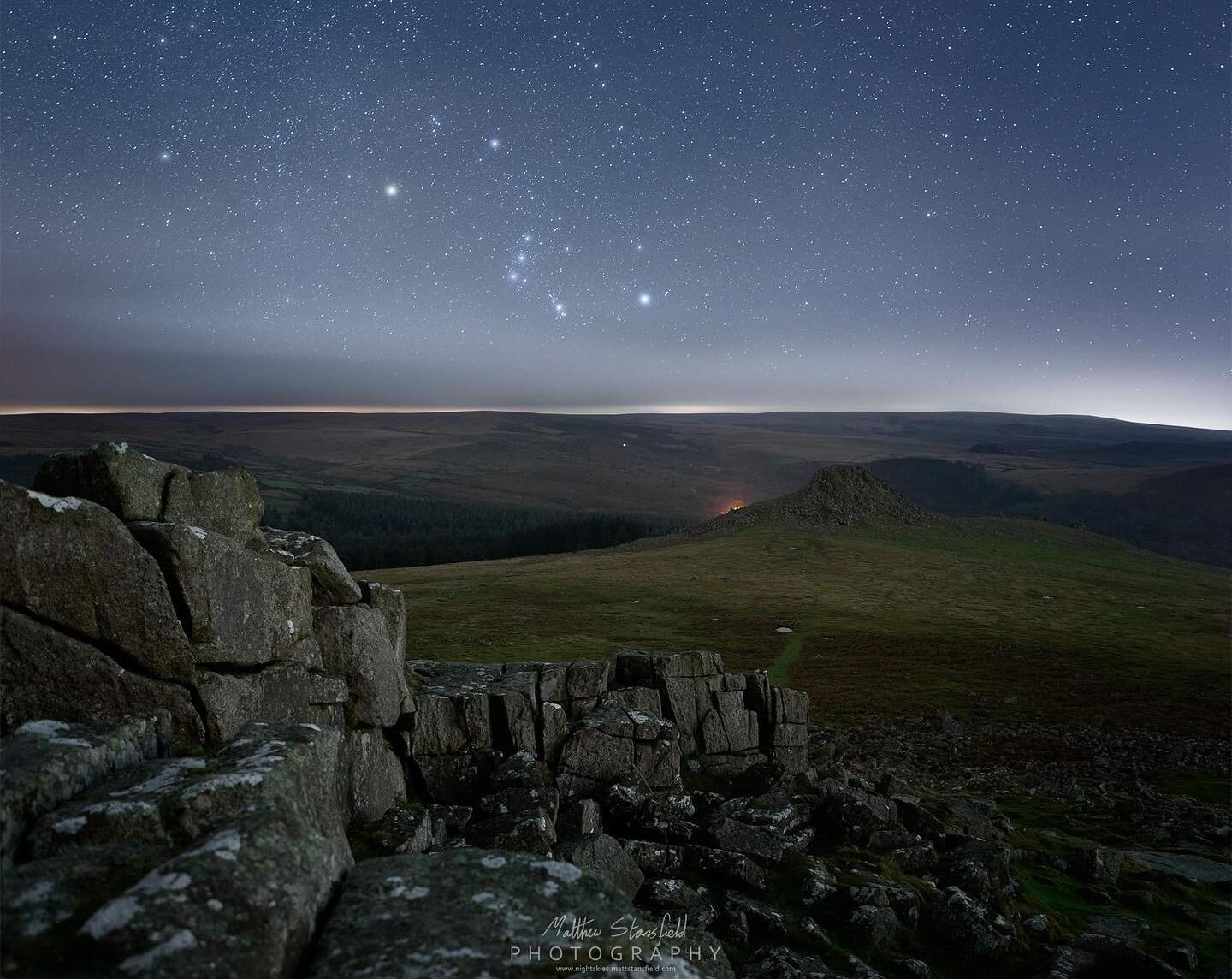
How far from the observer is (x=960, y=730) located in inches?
1602

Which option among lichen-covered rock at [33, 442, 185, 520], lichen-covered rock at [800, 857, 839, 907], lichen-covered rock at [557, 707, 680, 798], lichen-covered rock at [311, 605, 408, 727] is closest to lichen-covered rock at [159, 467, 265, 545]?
lichen-covered rock at [33, 442, 185, 520]

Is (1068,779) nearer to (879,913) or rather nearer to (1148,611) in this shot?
(879,913)

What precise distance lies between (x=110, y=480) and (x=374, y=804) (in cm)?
838

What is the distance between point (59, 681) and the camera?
10438mm

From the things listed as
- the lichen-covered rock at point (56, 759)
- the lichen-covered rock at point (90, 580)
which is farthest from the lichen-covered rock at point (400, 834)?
the lichen-covered rock at point (90, 580)

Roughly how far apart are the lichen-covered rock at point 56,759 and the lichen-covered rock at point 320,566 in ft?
20.9

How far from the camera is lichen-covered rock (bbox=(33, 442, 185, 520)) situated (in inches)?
497

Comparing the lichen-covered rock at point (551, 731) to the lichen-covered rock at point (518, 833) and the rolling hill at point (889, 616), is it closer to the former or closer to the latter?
the lichen-covered rock at point (518, 833)

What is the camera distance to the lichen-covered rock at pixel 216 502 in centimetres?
1378

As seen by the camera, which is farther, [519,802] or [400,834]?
[519,802]

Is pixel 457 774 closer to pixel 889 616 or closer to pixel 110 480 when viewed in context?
pixel 110 480

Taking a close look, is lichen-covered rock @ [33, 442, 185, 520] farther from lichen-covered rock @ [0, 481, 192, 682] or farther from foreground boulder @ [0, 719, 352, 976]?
foreground boulder @ [0, 719, 352, 976]

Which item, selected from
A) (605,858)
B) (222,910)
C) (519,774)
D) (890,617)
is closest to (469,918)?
(222,910)

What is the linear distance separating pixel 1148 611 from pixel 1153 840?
247ft
